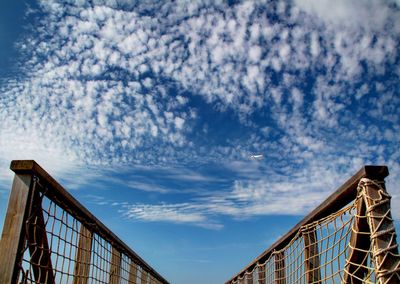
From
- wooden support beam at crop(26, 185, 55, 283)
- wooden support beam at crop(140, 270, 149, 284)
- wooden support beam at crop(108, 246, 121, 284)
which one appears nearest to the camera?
wooden support beam at crop(26, 185, 55, 283)

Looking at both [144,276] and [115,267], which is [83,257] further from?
[144,276]

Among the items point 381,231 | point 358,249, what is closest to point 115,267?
point 358,249

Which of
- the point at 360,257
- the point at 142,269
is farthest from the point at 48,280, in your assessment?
the point at 142,269

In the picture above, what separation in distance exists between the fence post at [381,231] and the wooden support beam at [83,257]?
228cm

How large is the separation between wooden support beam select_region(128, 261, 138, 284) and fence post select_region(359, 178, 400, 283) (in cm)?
446

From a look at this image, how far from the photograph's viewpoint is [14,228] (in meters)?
2.12

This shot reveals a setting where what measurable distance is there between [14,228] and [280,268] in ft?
9.77

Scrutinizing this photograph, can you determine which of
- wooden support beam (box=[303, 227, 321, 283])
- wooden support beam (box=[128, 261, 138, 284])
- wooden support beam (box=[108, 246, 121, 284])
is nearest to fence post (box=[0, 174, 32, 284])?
wooden support beam (box=[303, 227, 321, 283])

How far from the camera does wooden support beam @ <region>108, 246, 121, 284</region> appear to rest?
4391 mm

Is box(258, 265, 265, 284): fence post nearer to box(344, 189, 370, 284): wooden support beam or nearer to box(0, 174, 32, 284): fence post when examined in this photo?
box(344, 189, 370, 284): wooden support beam

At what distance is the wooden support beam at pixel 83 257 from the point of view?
10.1ft

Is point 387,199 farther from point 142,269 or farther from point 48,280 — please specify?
point 142,269

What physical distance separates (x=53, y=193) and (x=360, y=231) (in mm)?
2055

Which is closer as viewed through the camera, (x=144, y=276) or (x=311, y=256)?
(x=311, y=256)
